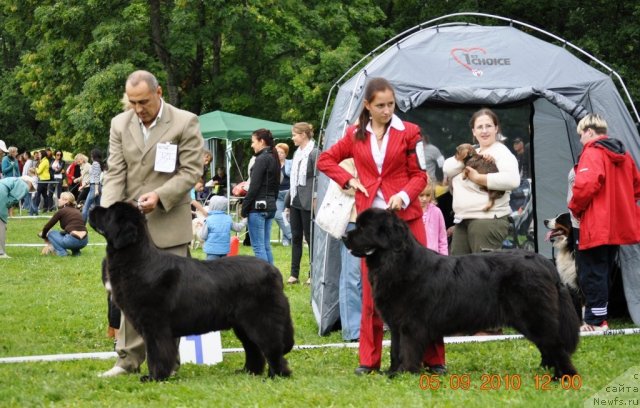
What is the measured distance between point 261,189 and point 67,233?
5.84 meters

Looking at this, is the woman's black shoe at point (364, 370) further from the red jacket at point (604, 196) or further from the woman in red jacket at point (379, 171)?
the red jacket at point (604, 196)

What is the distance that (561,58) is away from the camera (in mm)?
8945

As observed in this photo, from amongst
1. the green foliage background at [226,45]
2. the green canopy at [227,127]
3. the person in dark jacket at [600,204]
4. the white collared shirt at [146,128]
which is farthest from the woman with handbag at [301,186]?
the green foliage background at [226,45]

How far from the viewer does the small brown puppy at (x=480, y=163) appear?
7773 millimetres

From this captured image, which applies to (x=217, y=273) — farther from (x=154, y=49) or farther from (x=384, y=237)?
(x=154, y=49)

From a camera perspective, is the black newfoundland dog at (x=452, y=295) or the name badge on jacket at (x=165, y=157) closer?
the black newfoundland dog at (x=452, y=295)

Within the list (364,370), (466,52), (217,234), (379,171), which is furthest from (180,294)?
(466,52)

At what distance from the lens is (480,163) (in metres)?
7.81

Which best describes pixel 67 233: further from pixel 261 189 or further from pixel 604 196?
pixel 604 196

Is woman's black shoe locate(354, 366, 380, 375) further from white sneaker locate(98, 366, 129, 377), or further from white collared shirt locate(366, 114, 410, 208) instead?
white sneaker locate(98, 366, 129, 377)

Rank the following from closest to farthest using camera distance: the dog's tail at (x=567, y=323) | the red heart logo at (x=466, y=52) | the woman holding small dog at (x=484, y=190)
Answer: the dog's tail at (x=567, y=323), the woman holding small dog at (x=484, y=190), the red heart logo at (x=466, y=52)

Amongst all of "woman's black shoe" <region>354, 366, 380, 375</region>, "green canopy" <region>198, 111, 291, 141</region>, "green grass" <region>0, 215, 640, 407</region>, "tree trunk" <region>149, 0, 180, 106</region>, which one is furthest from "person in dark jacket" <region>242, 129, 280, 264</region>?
"tree trunk" <region>149, 0, 180, 106</region>

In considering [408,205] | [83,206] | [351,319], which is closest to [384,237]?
[408,205]

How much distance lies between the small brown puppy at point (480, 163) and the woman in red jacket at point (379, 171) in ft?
6.57
